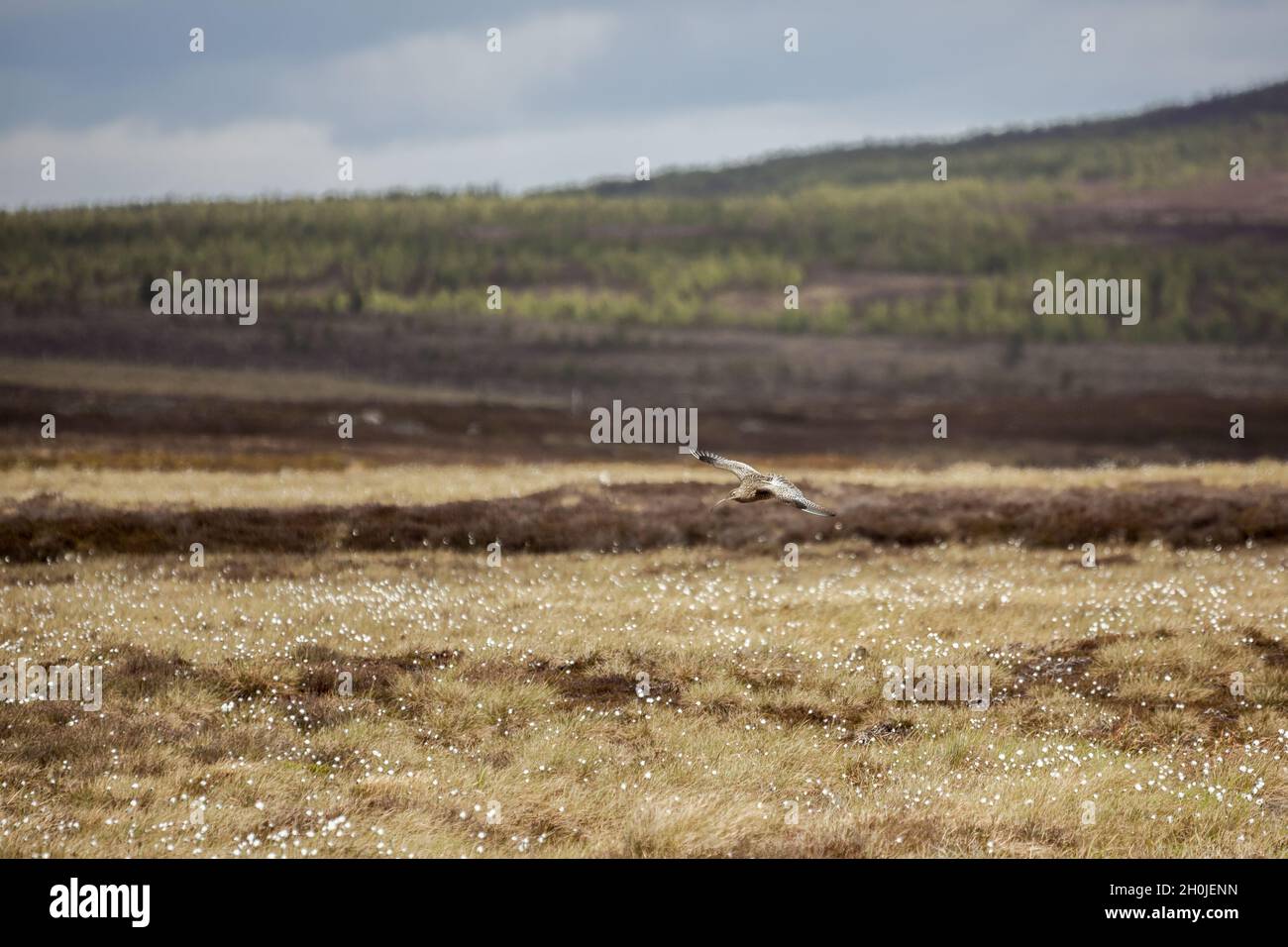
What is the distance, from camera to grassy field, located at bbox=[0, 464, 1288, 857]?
902cm

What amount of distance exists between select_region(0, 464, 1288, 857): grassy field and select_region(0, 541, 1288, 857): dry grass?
43 millimetres

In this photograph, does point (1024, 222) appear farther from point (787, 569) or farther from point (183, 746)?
point (183, 746)

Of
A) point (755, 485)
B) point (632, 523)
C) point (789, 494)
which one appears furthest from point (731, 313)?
point (789, 494)

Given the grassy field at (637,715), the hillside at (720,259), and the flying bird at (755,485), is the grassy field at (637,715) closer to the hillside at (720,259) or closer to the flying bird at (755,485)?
the flying bird at (755,485)

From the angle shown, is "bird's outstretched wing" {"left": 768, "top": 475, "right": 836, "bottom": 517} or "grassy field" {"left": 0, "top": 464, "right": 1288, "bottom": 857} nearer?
"grassy field" {"left": 0, "top": 464, "right": 1288, "bottom": 857}

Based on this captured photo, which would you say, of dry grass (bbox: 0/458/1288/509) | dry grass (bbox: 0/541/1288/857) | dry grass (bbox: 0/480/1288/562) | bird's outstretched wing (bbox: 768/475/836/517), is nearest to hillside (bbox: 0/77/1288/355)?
dry grass (bbox: 0/458/1288/509)

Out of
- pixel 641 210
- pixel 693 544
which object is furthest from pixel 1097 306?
pixel 693 544

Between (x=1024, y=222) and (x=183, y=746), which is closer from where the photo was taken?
(x=183, y=746)

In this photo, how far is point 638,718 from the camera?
12.0m

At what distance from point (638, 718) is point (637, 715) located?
0.07 meters

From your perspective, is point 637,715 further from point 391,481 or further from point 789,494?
point 391,481

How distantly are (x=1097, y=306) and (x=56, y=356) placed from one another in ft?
395

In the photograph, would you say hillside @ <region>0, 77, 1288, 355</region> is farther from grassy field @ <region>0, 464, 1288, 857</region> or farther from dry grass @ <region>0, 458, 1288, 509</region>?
grassy field @ <region>0, 464, 1288, 857</region>
